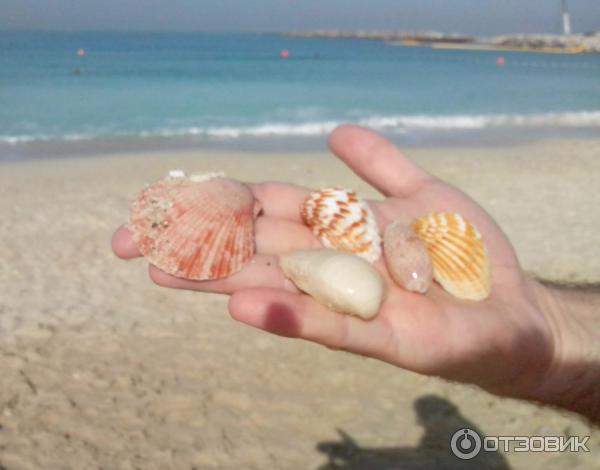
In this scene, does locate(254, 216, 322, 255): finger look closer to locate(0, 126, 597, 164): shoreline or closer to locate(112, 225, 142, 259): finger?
locate(112, 225, 142, 259): finger

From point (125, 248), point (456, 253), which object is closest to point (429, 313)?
point (456, 253)

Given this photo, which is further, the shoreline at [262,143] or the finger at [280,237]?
the shoreline at [262,143]

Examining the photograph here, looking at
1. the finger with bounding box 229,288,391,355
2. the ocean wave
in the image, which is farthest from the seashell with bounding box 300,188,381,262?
the ocean wave

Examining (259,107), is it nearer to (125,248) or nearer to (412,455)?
(412,455)

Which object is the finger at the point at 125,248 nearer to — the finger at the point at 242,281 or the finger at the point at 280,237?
the finger at the point at 242,281

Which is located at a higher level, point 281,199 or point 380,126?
point 281,199

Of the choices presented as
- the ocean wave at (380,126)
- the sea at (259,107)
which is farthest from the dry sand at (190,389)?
the ocean wave at (380,126)

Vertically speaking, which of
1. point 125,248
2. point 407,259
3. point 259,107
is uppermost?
point 407,259
